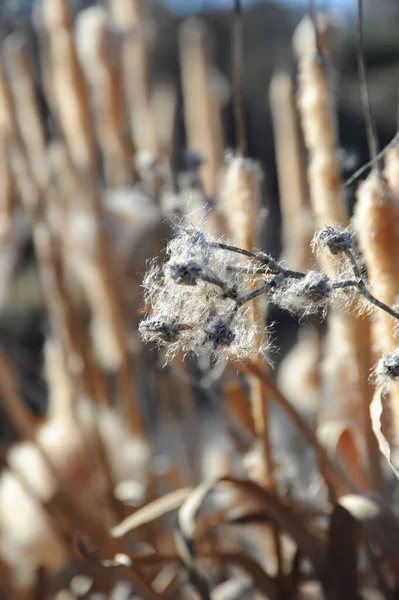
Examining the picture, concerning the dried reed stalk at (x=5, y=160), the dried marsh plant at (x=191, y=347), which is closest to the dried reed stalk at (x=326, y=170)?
the dried marsh plant at (x=191, y=347)

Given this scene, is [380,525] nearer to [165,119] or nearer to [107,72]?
[107,72]

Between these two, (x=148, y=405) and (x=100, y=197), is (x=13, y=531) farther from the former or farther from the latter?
(x=148, y=405)

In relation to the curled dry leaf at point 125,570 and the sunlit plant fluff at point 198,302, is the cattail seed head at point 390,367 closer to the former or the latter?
the sunlit plant fluff at point 198,302

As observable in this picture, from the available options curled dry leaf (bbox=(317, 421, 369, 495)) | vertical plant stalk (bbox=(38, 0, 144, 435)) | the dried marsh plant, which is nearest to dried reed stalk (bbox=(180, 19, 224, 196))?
the dried marsh plant

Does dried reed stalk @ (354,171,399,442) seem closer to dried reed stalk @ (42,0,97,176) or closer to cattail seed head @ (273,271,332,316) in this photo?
cattail seed head @ (273,271,332,316)

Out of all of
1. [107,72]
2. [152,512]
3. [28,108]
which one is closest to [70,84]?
[107,72]

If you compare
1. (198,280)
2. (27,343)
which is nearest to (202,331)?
(198,280)
